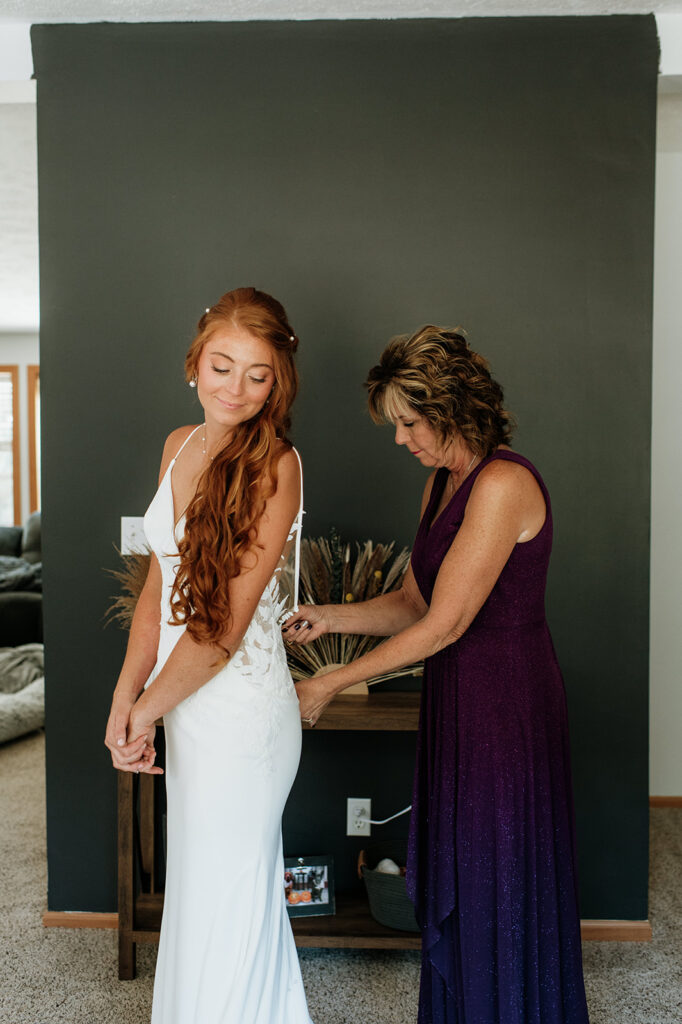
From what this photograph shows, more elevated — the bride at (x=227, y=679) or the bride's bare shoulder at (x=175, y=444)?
the bride's bare shoulder at (x=175, y=444)

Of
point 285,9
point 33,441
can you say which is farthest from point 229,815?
point 33,441

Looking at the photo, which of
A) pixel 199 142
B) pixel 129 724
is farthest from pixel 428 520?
pixel 199 142

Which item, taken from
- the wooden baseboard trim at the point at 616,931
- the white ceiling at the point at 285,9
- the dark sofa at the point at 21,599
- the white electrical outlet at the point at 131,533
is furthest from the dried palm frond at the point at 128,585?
the dark sofa at the point at 21,599

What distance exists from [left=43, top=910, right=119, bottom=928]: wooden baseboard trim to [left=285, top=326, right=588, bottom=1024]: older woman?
4.62ft

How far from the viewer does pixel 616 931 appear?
261cm

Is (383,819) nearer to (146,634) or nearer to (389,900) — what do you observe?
(389,900)

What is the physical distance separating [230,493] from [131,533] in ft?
4.01

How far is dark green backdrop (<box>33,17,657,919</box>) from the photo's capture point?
99.7 inches

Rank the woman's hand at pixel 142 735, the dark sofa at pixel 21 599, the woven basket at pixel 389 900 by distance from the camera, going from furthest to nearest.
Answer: the dark sofa at pixel 21 599 < the woven basket at pixel 389 900 < the woman's hand at pixel 142 735

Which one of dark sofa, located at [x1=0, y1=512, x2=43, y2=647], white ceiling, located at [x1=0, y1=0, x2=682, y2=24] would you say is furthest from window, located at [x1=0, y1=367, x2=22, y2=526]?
white ceiling, located at [x1=0, y1=0, x2=682, y2=24]

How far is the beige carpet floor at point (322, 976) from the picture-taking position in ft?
7.20

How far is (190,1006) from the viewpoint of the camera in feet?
5.20

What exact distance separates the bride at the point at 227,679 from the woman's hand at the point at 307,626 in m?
0.18

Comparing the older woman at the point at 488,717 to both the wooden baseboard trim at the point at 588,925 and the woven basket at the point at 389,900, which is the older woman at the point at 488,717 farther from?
the wooden baseboard trim at the point at 588,925
